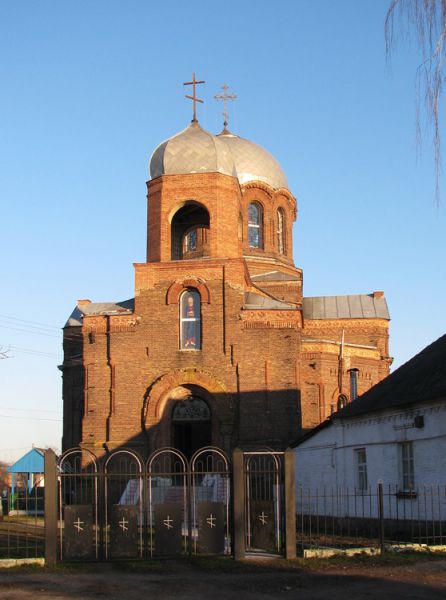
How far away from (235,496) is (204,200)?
51.5 feet

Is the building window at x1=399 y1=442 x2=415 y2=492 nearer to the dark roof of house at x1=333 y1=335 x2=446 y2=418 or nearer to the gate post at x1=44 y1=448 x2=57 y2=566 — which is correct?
the dark roof of house at x1=333 y1=335 x2=446 y2=418

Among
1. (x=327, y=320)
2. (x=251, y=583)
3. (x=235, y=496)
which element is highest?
(x=327, y=320)

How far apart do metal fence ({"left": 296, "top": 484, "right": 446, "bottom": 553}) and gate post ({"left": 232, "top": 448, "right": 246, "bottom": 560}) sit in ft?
5.98

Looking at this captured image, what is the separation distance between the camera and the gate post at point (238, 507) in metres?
14.2

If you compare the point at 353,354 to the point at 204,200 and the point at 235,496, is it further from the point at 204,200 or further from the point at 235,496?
the point at 235,496

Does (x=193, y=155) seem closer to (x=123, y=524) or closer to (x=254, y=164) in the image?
(x=254, y=164)

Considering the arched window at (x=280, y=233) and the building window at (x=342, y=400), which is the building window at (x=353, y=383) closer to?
the building window at (x=342, y=400)

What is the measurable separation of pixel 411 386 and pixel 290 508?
6642 mm

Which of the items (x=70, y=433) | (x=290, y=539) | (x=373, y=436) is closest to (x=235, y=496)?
(x=290, y=539)

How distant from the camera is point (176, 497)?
80.6 ft

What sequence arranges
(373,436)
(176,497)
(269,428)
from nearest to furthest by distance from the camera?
1. (373,436)
2. (176,497)
3. (269,428)

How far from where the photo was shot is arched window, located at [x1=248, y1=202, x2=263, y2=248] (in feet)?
122

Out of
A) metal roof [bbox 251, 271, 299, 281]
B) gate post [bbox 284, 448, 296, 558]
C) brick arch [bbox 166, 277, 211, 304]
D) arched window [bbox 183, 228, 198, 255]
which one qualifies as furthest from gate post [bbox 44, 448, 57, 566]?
metal roof [bbox 251, 271, 299, 281]

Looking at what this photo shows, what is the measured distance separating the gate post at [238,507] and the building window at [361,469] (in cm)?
788
